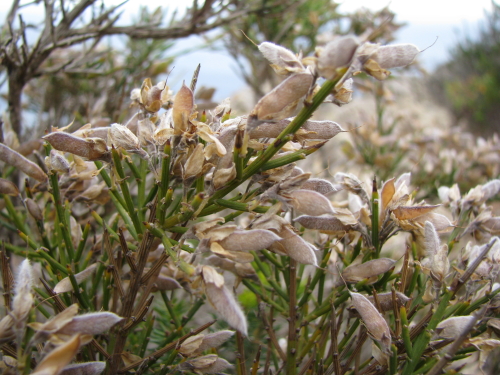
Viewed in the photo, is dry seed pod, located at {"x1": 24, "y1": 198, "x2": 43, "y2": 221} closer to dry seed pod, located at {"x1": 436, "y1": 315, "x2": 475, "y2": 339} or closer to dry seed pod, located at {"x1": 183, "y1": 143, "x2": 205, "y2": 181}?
dry seed pod, located at {"x1": 183, "y1": 143, "x2": 205, "y2": 181}

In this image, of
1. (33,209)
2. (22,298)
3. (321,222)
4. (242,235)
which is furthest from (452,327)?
(33,209)

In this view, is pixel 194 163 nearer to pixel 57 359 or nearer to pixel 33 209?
pixel 57 359

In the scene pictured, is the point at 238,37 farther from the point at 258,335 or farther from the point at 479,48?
the point at 479,48

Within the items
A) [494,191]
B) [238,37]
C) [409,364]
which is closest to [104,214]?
[409,364]

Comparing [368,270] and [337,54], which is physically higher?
[337,54]

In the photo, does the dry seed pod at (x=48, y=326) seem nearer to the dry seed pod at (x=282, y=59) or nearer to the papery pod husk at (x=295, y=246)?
the papery pod husk at (x=295, y=246)
